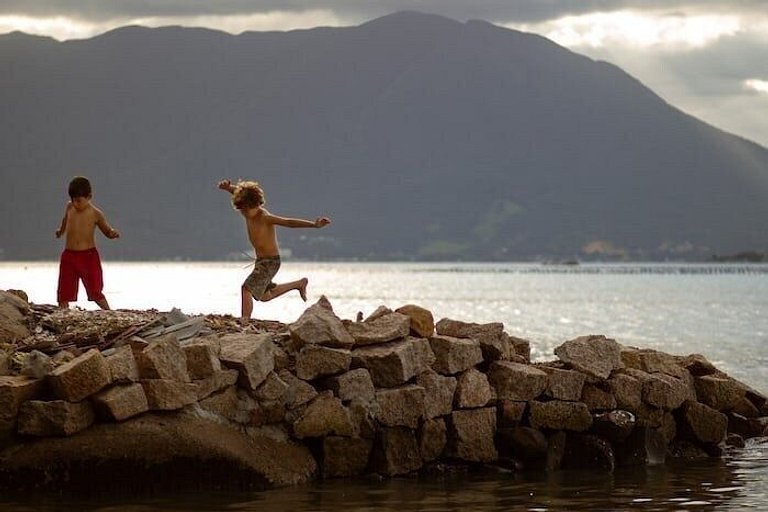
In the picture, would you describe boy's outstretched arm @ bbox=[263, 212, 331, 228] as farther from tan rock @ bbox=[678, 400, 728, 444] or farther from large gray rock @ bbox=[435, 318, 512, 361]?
tan rock @ bbox=[678, 400, 728, 444]

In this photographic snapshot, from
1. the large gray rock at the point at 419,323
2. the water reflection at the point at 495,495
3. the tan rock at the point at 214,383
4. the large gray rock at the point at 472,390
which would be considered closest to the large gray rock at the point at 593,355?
the water reflection at the point at 495,495

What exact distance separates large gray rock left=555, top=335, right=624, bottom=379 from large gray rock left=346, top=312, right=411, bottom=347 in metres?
2.36

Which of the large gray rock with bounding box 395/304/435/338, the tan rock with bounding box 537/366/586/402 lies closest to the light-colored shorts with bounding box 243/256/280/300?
the large gray rock with bounding box 395/304/435/338

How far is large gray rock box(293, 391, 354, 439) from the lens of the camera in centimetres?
1575

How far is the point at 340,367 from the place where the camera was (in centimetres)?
1603

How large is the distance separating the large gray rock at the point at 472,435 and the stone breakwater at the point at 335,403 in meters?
0.02

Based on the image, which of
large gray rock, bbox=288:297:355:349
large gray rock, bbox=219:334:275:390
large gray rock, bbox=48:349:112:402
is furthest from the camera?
large gray rock, bbox=288:297:355:349

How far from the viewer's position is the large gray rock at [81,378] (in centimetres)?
1419

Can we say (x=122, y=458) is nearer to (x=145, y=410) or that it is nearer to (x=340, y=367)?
(x=145, y=410)

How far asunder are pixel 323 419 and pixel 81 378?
9.51ft

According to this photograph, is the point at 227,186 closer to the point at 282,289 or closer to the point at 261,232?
the point at 261,232

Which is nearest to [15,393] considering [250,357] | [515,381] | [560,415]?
[250,357]

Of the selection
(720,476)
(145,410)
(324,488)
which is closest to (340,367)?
(324,488)

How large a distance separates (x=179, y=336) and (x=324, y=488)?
2353mm
